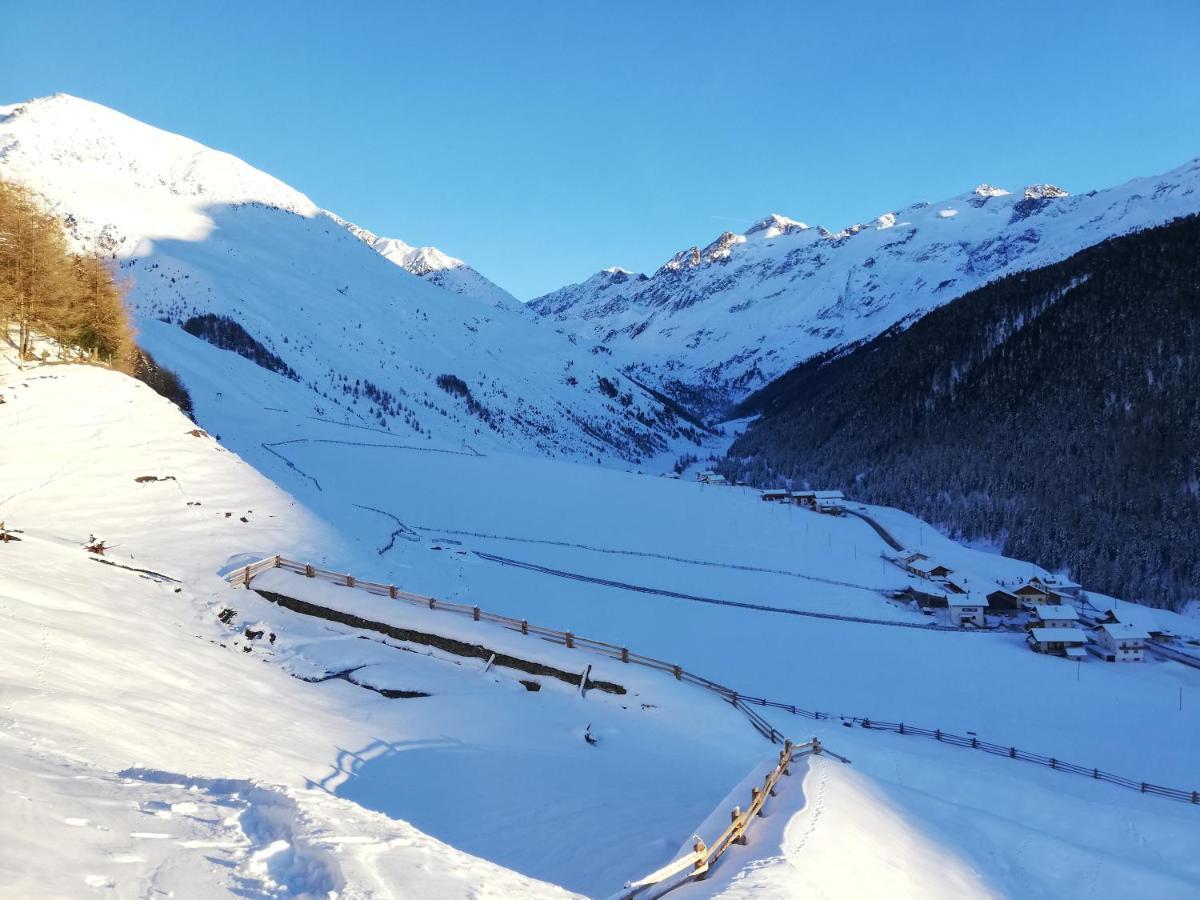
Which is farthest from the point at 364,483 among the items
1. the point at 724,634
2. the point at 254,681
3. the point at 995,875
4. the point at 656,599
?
the point at 995,875

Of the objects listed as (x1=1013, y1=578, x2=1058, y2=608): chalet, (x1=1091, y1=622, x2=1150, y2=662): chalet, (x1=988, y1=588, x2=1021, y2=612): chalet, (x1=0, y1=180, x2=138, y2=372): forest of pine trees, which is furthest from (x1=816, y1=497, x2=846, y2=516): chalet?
(x1=0, y1=180, x2=138, y2=372): forest of pine trees

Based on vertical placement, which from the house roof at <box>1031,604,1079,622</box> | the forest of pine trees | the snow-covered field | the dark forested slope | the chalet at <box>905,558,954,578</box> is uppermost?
the dark forested slope

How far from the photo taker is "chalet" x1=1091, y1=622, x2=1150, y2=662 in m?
45.0

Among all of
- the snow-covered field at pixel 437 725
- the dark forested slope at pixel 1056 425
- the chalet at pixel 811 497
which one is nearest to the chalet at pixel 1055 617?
the snow-covered field at pixel 437 725

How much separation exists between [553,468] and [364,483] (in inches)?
875

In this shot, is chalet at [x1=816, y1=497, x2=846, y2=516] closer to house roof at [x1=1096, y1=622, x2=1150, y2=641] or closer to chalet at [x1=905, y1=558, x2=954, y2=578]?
chalet at [x1=905, y1=558, x2=954, y2=578]

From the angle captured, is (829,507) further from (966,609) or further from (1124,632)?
(1124,632)

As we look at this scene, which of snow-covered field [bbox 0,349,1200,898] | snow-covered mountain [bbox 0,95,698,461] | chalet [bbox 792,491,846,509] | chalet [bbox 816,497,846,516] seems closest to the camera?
snow-covered field [bbox 0,349,1200,898]

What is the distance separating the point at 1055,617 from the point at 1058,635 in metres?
4.82

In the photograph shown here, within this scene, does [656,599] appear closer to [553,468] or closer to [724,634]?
[724,634]

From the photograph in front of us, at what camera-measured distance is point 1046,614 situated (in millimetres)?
48094

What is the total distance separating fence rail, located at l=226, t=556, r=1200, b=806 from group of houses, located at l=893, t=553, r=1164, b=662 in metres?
19.8

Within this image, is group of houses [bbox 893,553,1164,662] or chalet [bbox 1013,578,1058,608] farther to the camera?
chalet [bbox 1013,578,1058,608]

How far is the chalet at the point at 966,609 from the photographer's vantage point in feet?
162
